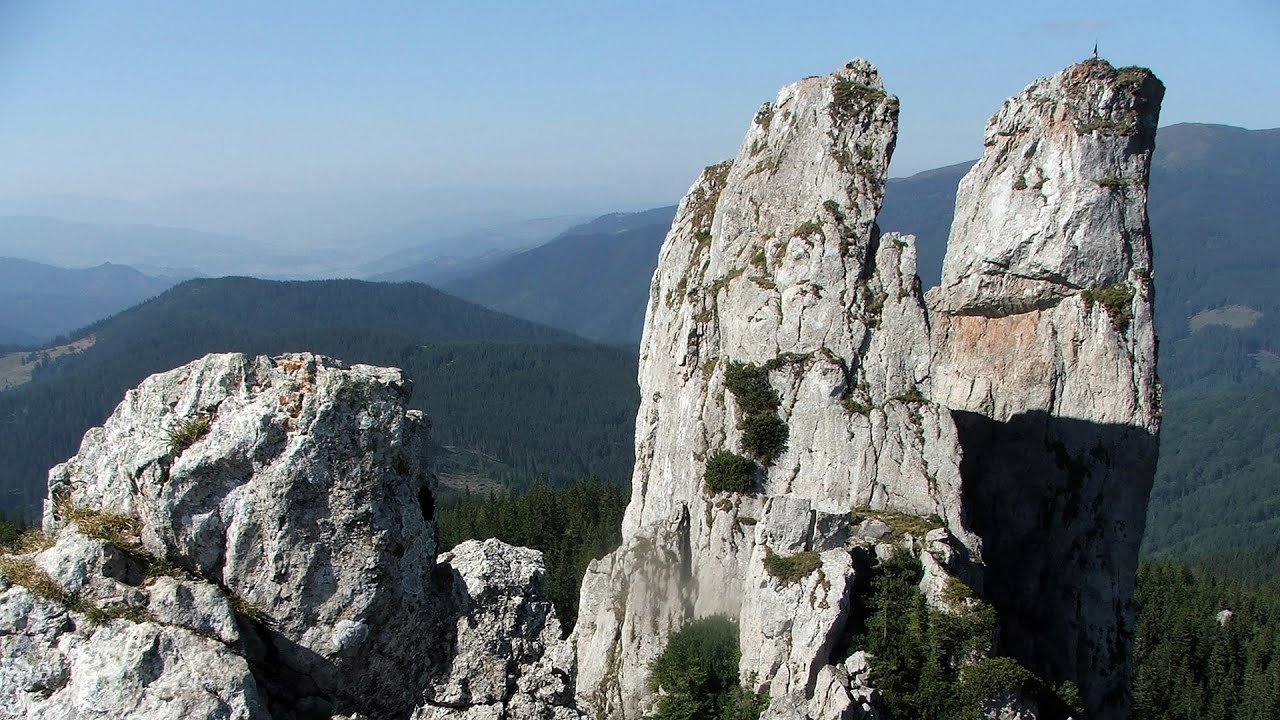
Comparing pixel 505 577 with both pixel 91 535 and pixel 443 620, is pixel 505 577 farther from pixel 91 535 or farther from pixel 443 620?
pixel 91 535

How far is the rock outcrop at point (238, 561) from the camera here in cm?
1215

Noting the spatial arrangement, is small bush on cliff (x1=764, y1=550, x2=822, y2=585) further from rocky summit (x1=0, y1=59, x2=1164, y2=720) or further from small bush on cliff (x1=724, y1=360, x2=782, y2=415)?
small bush on cliff (x1=724, y1=360, x2=782, y2=415)

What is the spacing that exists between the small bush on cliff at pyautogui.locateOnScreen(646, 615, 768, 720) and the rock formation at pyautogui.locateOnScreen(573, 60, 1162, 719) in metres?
1.84

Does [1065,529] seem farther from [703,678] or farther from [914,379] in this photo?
[703,678]

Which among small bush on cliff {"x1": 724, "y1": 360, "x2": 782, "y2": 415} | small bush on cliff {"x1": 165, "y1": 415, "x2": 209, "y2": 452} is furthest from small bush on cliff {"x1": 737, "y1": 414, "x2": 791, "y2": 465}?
small bush on cliff {"x1": 165, "y1": 415, "x2": 209, "y2": 452}

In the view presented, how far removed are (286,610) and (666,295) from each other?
1488 inches

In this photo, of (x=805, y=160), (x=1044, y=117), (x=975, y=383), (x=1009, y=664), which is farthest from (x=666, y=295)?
(x=1009, y=664)

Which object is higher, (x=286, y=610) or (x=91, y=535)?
(x=91, y=535)

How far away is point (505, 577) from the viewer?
20453mm

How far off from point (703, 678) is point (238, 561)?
2482cm

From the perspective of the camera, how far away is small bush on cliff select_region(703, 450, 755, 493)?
131ft

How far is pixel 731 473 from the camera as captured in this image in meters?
39.8

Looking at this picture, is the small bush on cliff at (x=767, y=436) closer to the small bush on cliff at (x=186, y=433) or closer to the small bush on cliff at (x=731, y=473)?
the small bush on cliff at (x=731, y=473)

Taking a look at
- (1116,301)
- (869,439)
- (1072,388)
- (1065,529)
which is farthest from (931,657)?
(1116,301)
